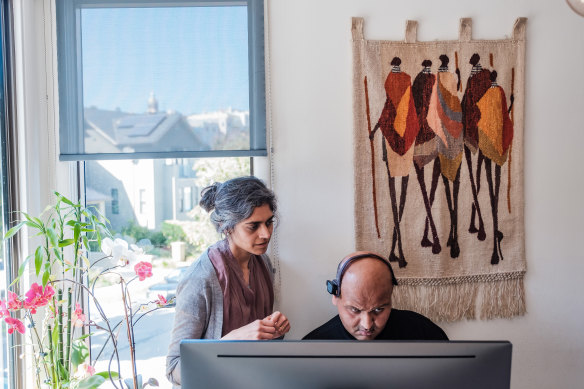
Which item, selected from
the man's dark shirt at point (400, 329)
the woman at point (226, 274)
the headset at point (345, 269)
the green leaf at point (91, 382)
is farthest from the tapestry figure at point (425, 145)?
the green leaf at point (91, 382)

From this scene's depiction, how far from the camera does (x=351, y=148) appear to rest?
2.12 metres

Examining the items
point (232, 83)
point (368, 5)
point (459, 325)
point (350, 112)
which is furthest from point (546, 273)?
point (232, 83)

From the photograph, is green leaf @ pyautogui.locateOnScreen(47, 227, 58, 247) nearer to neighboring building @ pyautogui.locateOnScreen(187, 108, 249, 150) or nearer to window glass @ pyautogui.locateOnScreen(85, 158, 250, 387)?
window glass @ pyautogui.locateOnScreen(85, 158, 250, 387)

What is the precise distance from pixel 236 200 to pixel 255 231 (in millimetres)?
129

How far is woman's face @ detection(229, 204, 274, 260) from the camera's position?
5.94 ft

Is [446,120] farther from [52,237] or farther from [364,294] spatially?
[52,237]

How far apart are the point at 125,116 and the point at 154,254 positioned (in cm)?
59

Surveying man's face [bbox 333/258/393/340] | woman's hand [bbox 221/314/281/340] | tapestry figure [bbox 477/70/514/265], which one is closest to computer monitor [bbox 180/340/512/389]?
woman's hand [bbox 221/314/281/340]

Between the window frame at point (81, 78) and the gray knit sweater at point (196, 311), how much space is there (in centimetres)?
51

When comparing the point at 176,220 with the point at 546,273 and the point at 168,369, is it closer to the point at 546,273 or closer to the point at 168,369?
the point at 168,369

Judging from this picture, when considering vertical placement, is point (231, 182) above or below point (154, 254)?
above

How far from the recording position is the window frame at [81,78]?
2045mm

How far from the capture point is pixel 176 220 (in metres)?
2.20

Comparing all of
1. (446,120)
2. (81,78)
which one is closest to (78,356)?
(81,78)
